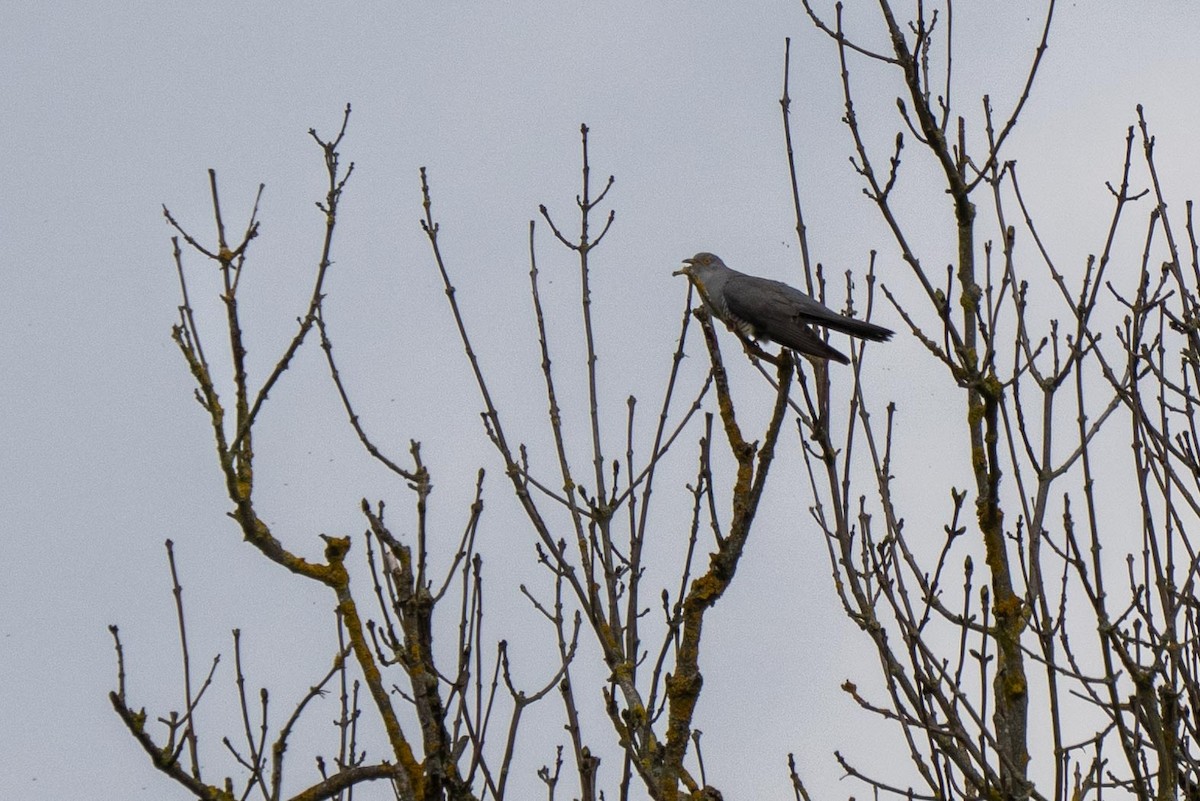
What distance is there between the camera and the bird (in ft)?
19.5

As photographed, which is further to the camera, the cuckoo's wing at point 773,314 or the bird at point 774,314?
the cuckoo's wing at point 773,314

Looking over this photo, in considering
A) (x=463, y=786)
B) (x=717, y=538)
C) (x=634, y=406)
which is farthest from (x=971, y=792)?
(x=634, y=406)

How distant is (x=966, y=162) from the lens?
396 cm

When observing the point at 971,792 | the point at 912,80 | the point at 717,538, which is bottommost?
the point at 971,792

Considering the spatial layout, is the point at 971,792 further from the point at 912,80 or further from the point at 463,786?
the point at 912,80

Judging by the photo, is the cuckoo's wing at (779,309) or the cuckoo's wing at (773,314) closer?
the cuckoo's wing at (779,309)

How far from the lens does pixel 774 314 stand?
6785 mm

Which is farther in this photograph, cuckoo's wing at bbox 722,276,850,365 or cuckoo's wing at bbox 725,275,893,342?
cuckoo's wing at bbox 722,276,850,365

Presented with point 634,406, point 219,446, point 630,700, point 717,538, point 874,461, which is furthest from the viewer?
point 634,406

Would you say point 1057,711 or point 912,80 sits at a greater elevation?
point 912,80

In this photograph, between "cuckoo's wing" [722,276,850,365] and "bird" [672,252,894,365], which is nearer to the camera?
"bird" [672,252,894,365]

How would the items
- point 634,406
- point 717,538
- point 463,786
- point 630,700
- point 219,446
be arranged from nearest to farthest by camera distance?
1. point 463,786
2. point 630,700
3. point 717,538
4. point 219,446
5. point 634,406

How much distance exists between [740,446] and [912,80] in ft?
3.95

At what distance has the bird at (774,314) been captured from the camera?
596 cm
